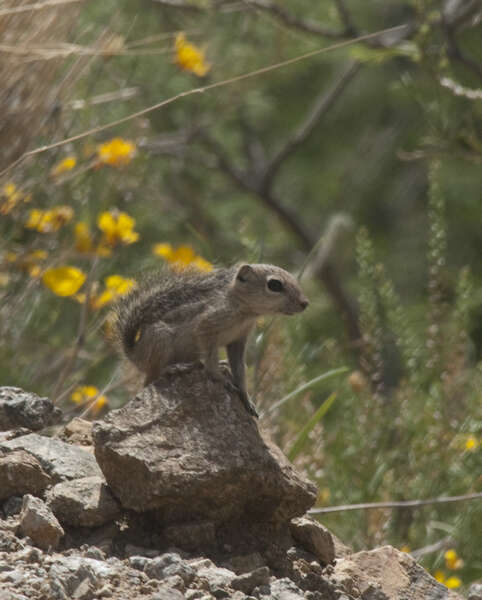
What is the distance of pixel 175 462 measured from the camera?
327 centimetres

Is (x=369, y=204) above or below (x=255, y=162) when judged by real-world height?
below

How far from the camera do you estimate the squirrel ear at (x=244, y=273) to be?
3807mm

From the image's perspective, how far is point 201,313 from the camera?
379cm

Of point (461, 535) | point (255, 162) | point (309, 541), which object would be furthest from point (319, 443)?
point (255, 162)

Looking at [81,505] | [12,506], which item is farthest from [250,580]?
[12,506]

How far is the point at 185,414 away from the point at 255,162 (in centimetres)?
711

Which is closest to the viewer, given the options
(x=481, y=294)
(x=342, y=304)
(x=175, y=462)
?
(x=175, y=462)

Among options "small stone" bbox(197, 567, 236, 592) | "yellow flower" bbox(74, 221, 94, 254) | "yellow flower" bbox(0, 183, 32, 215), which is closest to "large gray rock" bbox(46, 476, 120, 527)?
"small stone" bbox(197, 567, 236, 592)

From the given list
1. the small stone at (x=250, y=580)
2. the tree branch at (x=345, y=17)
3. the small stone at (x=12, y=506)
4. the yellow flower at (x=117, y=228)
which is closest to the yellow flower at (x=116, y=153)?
the yellow flower at (x=117, y=228)

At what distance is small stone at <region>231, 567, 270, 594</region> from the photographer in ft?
9.89

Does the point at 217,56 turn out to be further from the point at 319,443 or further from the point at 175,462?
the point at 175,462

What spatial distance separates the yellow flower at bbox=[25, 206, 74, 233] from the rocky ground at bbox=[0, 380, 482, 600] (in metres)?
1.77

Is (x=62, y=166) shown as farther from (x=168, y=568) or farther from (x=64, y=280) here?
(x=168, y=568)

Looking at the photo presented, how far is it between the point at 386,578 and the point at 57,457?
1.10 metres
